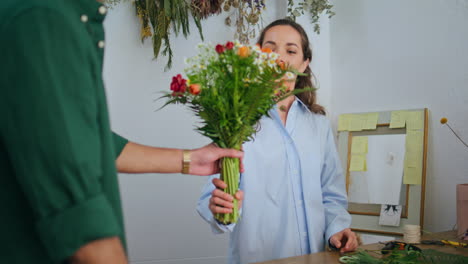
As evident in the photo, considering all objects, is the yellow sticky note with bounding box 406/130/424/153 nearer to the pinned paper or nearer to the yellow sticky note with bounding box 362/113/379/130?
the yellow sticky note with bounding box 362/113/379/130

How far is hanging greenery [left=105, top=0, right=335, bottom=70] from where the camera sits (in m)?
2.66

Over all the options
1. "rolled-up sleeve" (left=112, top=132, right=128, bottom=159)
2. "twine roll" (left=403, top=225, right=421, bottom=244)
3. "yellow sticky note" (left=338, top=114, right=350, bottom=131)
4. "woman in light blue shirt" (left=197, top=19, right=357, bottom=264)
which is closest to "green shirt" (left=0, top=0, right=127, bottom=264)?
"rolled-up sleeve" (left=112, top=132, right=128, bottom=159)

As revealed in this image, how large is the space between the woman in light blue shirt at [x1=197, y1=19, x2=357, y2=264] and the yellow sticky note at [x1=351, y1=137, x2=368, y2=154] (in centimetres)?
71

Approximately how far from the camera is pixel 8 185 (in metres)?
0.68

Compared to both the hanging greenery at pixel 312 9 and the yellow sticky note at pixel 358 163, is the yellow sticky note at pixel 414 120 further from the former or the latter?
the hanging greenery at pixel 312 9

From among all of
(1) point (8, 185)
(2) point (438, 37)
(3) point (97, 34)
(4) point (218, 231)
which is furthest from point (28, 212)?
(2) point (438, 37)

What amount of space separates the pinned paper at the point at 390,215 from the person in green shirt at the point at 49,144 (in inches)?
87.0

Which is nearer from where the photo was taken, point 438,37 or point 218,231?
point 218,231

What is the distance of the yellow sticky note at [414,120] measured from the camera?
Result: 257 centimetres

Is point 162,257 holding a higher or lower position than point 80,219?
lower

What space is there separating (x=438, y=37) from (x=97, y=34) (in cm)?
229

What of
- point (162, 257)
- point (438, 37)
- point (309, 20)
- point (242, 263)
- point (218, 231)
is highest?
point (309, 20)

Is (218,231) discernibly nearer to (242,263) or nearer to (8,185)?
(242,263)

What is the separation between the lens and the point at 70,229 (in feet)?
2.01
